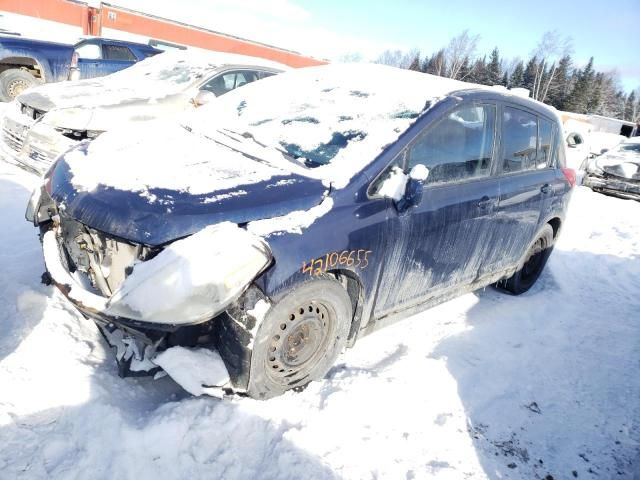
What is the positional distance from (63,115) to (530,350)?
5.03 meters

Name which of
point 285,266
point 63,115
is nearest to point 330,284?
point 285,266

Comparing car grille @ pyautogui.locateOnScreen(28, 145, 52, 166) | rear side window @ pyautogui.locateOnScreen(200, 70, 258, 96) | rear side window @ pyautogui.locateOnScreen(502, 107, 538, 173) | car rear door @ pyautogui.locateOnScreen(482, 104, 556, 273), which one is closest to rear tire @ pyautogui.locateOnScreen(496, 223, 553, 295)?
car rear door @ pyautogui.locateOnScreen(482, 104, 556, 273)

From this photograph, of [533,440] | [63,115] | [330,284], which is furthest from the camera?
[63,115]

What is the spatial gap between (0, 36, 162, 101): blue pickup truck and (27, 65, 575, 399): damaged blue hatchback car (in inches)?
252

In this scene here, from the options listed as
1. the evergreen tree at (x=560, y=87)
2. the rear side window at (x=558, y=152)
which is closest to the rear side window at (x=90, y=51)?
the rear side window at (x=558, y=152)

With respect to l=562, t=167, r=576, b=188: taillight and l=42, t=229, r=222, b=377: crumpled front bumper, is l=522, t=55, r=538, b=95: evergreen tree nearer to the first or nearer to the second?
l=562, t=167, r=576, b=188: taillight

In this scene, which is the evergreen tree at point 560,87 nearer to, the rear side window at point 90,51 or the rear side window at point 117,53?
the rear side window at point 117,53

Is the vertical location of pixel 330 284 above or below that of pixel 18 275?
above

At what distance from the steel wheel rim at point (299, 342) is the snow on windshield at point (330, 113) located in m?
0.71

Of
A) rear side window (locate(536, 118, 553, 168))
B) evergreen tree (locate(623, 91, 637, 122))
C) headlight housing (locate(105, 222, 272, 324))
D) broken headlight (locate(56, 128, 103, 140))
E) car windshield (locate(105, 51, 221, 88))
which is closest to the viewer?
headlight housing (locate(105, 222, 272, 324))

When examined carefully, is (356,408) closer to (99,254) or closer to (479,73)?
(99,254)

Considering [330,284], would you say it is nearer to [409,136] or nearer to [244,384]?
[244,384]

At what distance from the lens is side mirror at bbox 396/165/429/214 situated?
8.28 ft

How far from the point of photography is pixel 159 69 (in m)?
6.32
